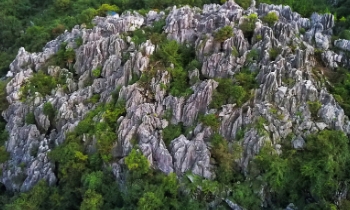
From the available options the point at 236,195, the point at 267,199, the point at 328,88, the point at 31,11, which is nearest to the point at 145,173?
the point at 236,195

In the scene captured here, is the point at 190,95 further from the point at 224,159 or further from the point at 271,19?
the point at 271,19

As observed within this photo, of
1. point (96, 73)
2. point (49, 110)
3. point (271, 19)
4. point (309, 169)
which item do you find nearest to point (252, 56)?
point (271, 19)

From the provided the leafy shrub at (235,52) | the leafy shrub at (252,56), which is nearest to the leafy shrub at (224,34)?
the leafy shrub at (235,52)

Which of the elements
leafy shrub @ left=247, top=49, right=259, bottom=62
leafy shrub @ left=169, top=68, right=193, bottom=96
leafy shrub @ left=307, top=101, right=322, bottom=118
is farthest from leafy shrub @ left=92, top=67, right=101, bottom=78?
leafy shrub @ left=307, top=101, right=322, bottom=118

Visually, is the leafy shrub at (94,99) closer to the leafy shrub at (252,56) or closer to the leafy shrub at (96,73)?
the leafy shrub at (96,73)

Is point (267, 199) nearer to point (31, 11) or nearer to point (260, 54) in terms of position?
point (260, 54)

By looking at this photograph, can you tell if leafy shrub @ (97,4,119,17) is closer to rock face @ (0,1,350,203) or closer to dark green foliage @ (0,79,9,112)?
rock face @ (0,1,350,203)
